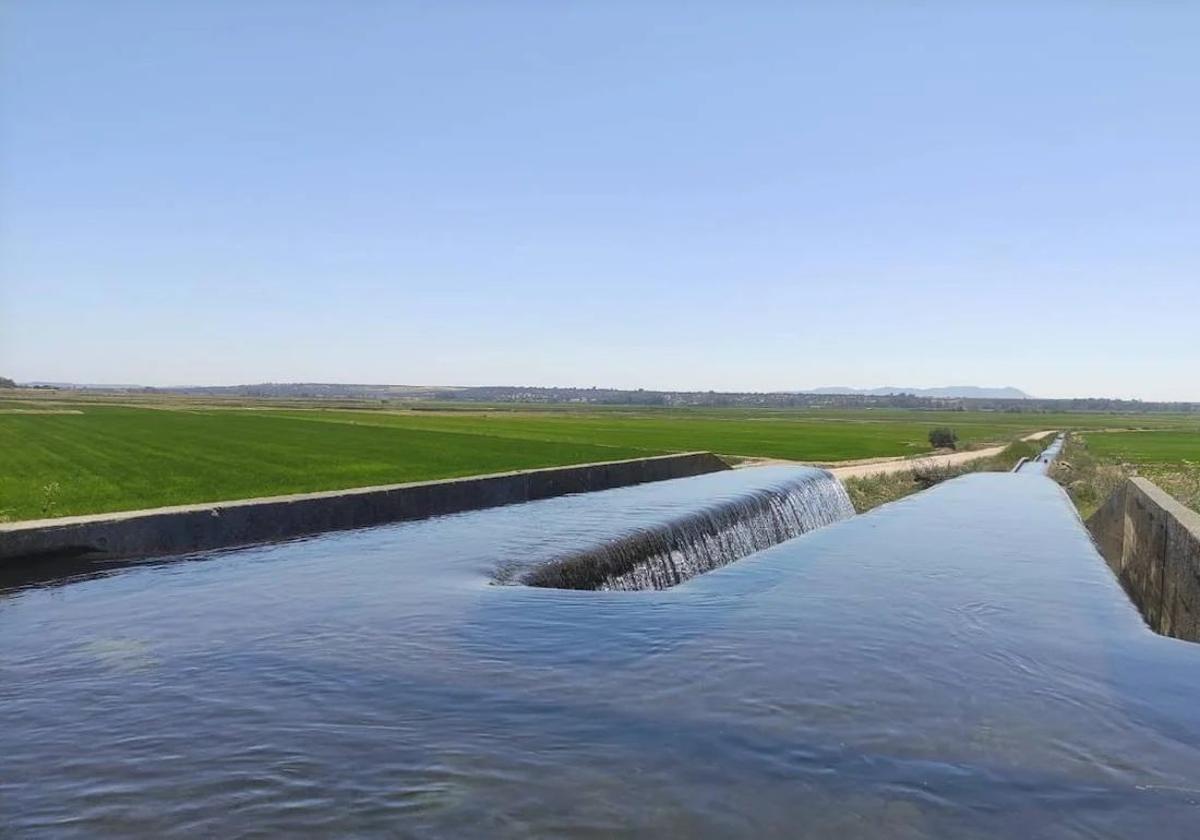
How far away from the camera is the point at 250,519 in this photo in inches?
521

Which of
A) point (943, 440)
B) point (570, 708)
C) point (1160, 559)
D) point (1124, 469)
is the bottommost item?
point (1124, 469)

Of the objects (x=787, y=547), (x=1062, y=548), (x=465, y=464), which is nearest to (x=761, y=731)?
(x=787, y=547)

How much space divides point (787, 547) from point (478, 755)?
463 inches

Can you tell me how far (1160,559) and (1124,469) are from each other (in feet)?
108

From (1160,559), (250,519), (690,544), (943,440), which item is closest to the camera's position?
(1160,559)

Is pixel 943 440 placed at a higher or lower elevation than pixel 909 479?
higher

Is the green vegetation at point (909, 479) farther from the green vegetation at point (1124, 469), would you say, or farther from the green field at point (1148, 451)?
the green field at point (1148, 451)

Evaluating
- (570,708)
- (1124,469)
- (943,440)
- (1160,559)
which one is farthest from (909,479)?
(570,708)

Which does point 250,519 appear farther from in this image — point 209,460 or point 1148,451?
point 1148,451

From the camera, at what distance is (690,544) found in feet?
→ 50.4

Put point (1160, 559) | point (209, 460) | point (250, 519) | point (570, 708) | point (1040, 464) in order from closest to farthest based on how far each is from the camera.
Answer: point (570, 708) < point (1160, 559) < point (250, 519) < point (209, 460) < point (1040, 464)

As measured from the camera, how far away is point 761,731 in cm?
618

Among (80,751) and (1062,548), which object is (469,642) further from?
(1062,548)

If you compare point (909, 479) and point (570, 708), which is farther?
point (909, 479)
